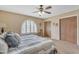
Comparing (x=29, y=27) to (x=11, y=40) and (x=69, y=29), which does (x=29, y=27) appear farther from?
(x=69, y=29)

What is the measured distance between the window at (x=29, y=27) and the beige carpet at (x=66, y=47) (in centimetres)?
53

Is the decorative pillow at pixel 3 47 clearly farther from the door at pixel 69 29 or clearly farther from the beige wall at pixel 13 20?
the door at pixel 69 29

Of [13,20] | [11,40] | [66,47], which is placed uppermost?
[13,20]

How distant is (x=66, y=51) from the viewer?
2.03m

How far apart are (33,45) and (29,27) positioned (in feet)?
1.27

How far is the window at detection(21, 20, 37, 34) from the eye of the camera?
1983 millimetres

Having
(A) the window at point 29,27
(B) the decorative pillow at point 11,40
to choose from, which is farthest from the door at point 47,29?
(B) the decorative pillow at point 11,40

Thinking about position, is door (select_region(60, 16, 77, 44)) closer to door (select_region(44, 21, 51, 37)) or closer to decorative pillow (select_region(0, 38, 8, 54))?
door (select_region(44, 21, 51, 37))

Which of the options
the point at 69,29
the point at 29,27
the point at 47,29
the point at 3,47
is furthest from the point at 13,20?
the point at 69,29

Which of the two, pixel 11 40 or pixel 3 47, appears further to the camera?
pixel 11 40

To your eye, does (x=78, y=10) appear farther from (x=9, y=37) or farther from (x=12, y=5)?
(x=9, y=37)

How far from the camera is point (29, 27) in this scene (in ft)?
6.58
